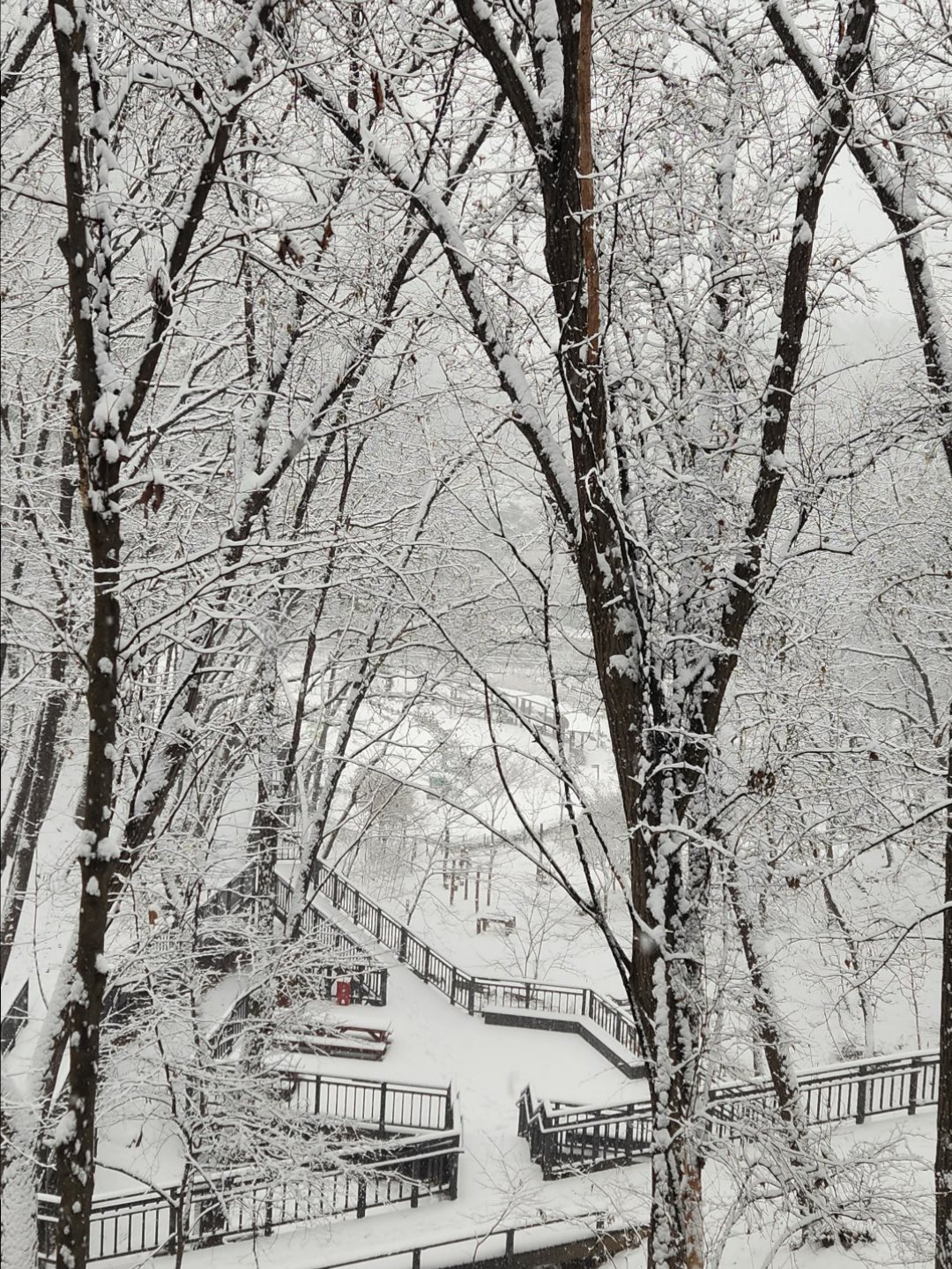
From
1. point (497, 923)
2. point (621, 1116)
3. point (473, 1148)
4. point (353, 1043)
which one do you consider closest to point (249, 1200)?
point (473, 1148)

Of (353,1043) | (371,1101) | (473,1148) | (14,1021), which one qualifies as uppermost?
(14,1021)

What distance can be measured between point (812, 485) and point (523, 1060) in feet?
41.9

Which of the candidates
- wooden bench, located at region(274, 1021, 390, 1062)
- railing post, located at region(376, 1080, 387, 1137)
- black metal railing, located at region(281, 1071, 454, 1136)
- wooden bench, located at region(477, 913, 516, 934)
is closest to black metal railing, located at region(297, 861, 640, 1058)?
wooden bench, located at region(274, 1021, 390, 1062)

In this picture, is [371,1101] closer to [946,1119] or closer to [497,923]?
[946,1119]

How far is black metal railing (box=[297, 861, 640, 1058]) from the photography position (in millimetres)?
16891

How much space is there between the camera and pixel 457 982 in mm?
17188

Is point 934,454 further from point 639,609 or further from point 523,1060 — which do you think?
point 523,1060

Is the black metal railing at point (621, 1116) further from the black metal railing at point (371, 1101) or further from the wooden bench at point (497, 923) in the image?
the wooden bench at point (497, 923)

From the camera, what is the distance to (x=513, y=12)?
13.4 feet

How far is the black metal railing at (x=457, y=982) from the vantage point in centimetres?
1689

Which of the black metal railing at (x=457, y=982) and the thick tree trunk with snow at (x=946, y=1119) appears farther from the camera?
Result: the black metal railing at (x=457, y=982)

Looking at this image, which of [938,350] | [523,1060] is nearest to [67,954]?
[938,350]

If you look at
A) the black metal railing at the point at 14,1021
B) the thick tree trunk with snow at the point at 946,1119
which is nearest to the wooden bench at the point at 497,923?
the black metal railing at the point at 14,1021

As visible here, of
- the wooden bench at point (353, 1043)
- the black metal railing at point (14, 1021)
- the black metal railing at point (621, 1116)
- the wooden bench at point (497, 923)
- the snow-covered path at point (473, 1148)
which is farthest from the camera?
the wooden bench at point (497, 923)
